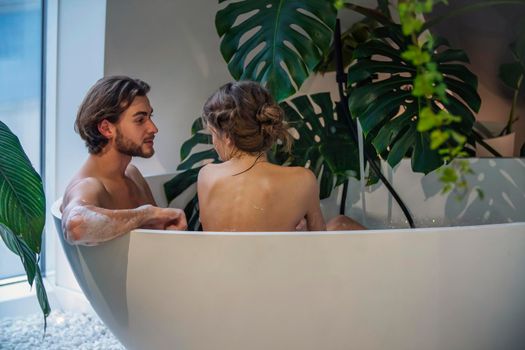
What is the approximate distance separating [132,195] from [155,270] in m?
0.50

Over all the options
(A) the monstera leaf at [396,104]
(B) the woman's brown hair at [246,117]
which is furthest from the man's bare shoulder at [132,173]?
(A) the monstera leaf at [396,104]

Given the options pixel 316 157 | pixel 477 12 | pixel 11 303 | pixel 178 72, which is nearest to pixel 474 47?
pixel 477 12

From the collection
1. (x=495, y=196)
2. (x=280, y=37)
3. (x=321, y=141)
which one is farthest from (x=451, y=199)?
(x=280, y=37)

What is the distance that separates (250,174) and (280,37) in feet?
1.95

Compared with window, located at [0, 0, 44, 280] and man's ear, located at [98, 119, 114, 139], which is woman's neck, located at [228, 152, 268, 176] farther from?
window, located at [0, 0, 44, 280]

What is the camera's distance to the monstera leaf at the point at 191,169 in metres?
2.50

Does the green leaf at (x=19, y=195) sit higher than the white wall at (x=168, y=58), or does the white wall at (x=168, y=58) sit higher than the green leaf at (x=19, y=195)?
the white wall at (x=168, y=58)

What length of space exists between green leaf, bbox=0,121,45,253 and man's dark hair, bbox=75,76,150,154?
0.97 feet

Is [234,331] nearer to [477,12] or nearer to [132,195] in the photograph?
[132,195]

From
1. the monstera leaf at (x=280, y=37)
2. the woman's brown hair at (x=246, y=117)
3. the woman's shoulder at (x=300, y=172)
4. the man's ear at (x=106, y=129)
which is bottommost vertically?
the woman's shoulder at (x=300, y=172)

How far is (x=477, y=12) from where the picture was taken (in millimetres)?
3439

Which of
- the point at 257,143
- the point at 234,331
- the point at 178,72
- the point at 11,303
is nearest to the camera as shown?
the point at 234,331

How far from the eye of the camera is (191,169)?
2.57 m

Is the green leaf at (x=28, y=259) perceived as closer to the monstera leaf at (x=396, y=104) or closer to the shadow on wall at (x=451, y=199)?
the monstera leaf at (x=396, y=104)
